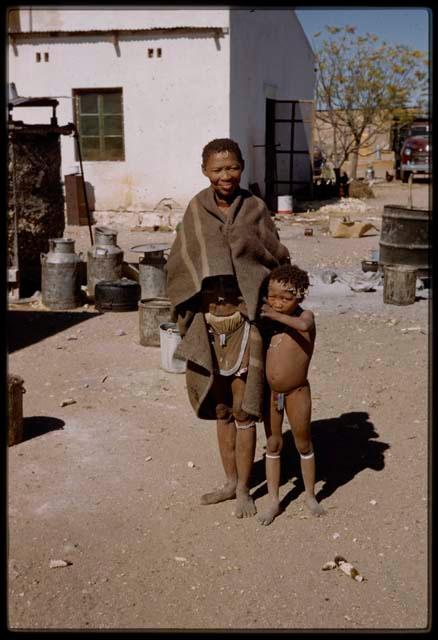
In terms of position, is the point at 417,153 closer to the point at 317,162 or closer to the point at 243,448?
the point at 317,162

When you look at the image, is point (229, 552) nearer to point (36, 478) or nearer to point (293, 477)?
point (293, 477)

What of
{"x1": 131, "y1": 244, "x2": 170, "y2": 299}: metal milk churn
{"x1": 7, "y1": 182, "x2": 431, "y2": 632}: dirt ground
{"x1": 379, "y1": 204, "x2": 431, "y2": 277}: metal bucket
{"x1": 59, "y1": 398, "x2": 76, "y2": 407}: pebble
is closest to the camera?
{"x1": 7, "y1": 182, "x2": 431, "y2": 632}: dirt ground

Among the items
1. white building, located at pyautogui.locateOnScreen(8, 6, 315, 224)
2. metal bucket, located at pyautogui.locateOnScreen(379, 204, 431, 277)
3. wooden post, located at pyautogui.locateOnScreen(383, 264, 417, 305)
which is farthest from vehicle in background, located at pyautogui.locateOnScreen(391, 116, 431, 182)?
wooden post, located at pyautogui.locateOnScreen(383, 264, 417, 305)

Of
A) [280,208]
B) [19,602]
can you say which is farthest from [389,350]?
[280,208]

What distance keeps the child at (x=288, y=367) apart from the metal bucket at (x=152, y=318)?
3.18 metres

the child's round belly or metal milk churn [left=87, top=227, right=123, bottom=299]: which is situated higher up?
metal milk churn [left=87, top=227, right=123, bottom=299]

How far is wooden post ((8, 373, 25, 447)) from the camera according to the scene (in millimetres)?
4629

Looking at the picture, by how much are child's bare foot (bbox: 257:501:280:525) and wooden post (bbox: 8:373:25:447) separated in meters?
1.79

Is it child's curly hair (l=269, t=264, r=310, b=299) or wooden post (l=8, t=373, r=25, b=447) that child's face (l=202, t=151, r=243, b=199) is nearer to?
child's curly hair (l=269, t=264, r=310, b=299)

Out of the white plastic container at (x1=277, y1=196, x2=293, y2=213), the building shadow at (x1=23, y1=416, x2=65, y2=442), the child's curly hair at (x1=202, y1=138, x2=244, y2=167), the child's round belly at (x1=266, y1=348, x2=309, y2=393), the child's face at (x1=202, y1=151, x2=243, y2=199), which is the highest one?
the white plastic container at (x1=277, y1=196, x2=293, y2=213)

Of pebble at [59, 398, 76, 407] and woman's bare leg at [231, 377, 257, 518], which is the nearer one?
woman's bare leg at [231, 377, 257, 518]

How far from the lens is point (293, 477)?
436 cm

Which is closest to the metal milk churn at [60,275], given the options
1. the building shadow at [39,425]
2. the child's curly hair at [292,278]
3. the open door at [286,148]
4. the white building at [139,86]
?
the building shadow at [39,425]

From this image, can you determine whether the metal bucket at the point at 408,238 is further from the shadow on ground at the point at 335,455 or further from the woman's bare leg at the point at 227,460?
the woman's bare leg at the point at 227,460
